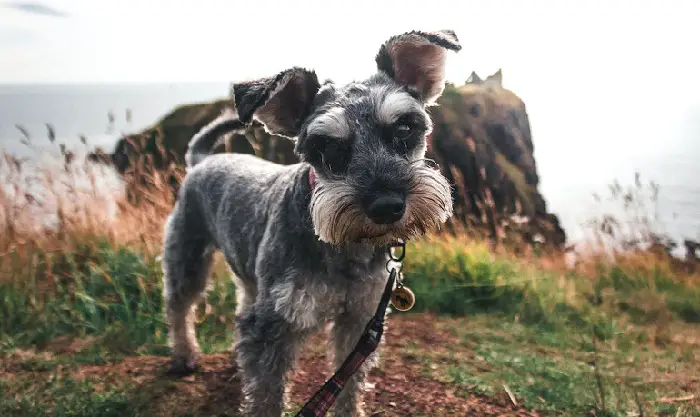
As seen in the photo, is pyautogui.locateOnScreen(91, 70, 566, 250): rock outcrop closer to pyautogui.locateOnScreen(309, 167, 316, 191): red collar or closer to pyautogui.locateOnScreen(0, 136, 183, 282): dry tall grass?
pyautogui.locateOnScreen(0, 136, 183, 282): dry tall grass

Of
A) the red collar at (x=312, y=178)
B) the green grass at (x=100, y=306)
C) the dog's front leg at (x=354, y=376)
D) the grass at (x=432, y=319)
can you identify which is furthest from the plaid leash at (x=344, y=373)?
the green grass at (x=100, y=306)

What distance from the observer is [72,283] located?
20.0 ft

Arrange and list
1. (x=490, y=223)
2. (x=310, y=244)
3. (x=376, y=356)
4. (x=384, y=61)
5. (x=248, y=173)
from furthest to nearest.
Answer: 1. (x=490, y=223)
2. (x=248, y=173)
3. (x=376, y=356)
4. (x=384, y=61)
5. (x=310, y=244)

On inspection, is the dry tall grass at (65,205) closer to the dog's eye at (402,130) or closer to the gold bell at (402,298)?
the gold bell at (402,298)

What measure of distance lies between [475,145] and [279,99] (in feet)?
28.5

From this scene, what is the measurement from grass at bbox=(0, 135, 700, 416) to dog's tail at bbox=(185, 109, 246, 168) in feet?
5.30

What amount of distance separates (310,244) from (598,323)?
4175 millimetres

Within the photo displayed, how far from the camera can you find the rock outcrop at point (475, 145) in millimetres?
10906

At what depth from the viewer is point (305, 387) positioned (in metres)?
4.33

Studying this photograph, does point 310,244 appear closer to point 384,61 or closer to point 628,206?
point 384,61

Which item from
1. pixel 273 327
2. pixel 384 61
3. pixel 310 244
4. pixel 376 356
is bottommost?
pixel 376 356

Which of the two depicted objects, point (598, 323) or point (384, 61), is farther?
point (598, 323)

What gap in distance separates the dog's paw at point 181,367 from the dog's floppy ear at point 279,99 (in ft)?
7.43

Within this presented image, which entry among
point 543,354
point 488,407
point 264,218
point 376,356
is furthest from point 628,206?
point 264,218
